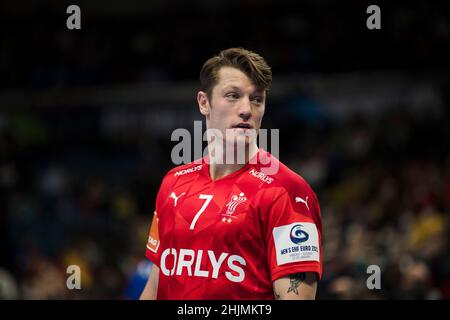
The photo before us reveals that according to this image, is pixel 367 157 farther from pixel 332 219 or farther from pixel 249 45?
pixel 249 45

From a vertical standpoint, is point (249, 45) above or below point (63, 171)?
above

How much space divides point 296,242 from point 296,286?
0.21 m

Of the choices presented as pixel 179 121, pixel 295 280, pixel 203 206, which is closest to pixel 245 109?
pixel 203 206

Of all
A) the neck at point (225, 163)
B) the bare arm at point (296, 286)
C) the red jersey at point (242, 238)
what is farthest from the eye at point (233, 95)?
the bare arm at point (296, 286)

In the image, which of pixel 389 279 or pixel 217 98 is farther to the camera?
pixel 389 279

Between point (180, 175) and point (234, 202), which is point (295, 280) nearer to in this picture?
point (234, 202)

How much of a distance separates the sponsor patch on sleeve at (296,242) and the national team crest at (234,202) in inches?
9.7

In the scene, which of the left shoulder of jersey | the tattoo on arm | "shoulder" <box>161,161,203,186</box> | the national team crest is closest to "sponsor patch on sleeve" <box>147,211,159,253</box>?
"shoulder" <box>161,161,203,186</box>

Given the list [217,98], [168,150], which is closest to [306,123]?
[168,150]

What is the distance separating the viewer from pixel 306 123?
14.0 metres

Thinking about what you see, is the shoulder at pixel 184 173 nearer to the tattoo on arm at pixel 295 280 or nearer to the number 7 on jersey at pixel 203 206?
the number 7 on jersey at pixel 203 206

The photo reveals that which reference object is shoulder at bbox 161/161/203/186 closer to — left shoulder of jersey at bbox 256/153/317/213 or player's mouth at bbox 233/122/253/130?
player's mouth at bbox 233/122/253/130
